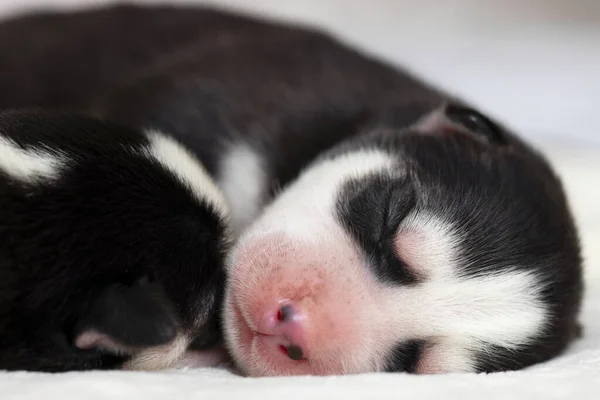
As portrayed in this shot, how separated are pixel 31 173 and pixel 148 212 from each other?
0.86 feet

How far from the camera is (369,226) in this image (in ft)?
6.37

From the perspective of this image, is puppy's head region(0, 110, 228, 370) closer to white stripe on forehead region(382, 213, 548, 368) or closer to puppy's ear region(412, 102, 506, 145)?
white stripe on forehead region(382, 213, 548, 368)

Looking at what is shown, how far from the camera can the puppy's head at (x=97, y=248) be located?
1547 millimetres

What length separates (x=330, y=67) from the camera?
2.83 metres

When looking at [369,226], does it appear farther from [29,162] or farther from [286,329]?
[29,162]

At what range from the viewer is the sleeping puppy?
1730 mm

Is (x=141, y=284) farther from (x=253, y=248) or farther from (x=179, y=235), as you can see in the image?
(x=253, y=248)

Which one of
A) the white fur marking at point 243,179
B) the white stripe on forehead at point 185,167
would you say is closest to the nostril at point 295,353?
the white stripe on forehead at point 185,167

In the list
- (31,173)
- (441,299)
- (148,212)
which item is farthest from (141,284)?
(441,299)

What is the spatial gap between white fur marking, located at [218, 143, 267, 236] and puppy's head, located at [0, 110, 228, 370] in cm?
55

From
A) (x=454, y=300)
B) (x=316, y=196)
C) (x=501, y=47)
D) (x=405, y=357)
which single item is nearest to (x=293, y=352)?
(x=405, y=357)

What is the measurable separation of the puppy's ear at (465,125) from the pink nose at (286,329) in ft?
2.85

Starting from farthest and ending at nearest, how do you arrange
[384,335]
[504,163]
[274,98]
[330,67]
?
1. [330,67]
2. [274,98]
3. [504,163]
4. [384,335]

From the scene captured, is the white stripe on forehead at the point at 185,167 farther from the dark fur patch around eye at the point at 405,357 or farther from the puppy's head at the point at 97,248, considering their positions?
the dark fur patch around eye at the point at 405,357
